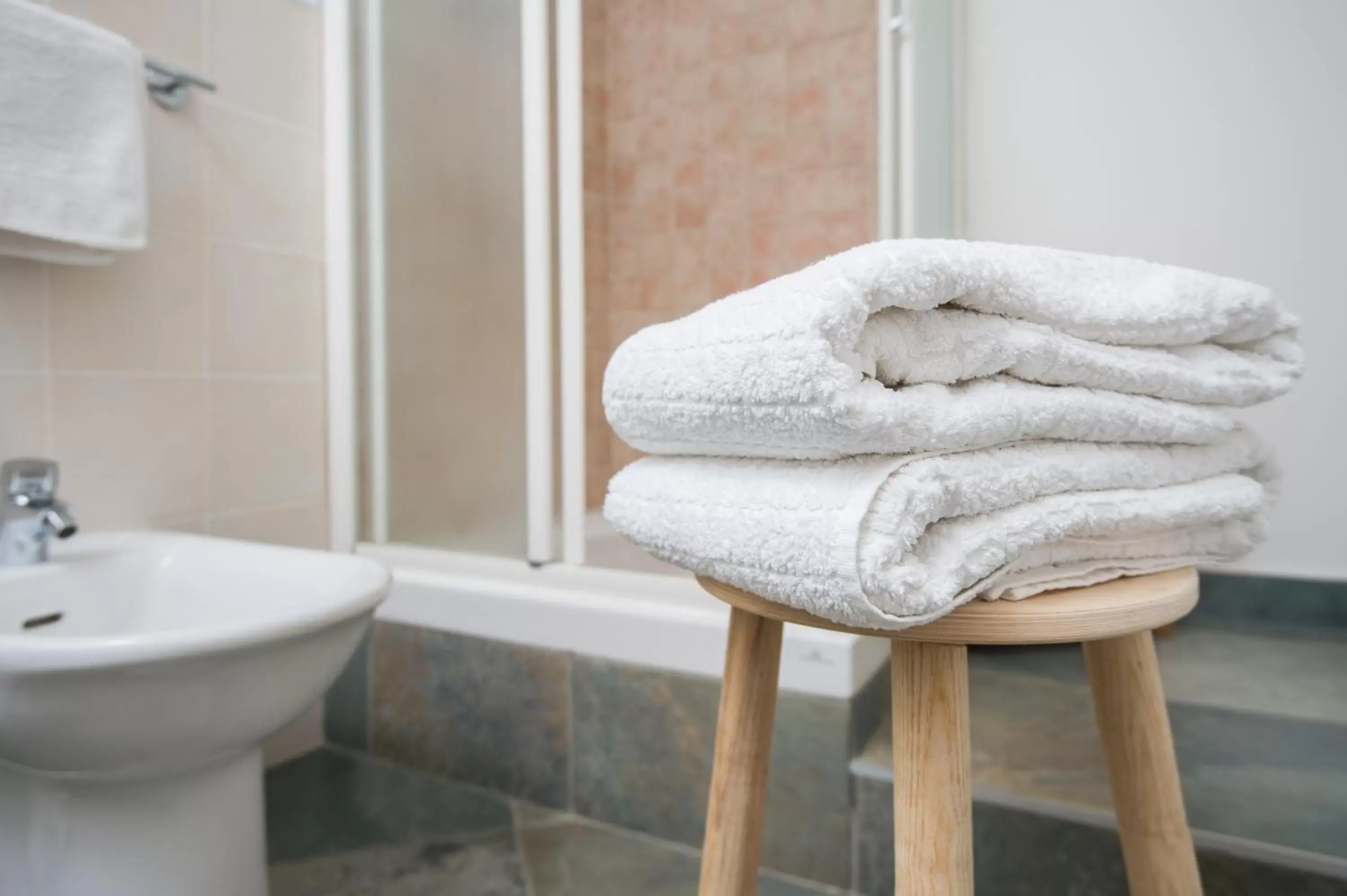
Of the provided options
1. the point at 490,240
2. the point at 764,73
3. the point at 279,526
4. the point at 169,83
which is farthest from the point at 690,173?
the point at 279,526

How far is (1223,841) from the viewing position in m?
0.67

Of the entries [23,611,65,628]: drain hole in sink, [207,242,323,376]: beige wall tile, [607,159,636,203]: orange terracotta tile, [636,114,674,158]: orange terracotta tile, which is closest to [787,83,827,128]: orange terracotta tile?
[636,114,674,158]: orange terracotta tile

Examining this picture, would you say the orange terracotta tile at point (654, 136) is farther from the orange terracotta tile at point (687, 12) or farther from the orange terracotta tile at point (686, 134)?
the orange terracotta tile at point (687, 12)

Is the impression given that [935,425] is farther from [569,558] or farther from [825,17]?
[825,17]

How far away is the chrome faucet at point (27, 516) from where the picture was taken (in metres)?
0.79

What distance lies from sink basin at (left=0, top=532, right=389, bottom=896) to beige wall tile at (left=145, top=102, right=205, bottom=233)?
18.5 inches

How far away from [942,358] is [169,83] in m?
1.16

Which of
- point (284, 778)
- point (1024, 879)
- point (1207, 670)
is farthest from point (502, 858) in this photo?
point (1207, 670)

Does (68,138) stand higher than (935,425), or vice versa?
(68,138)

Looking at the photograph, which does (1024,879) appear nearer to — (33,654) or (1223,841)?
(1223,841)

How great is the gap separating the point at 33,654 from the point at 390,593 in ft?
2.19

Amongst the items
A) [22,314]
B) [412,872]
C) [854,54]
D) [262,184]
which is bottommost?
[412,872]

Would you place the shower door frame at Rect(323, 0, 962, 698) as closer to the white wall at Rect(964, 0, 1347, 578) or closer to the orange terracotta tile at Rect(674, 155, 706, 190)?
the white wall at Rect(964, 0, 1347, 578)

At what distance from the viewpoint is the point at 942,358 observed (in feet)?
1.20
